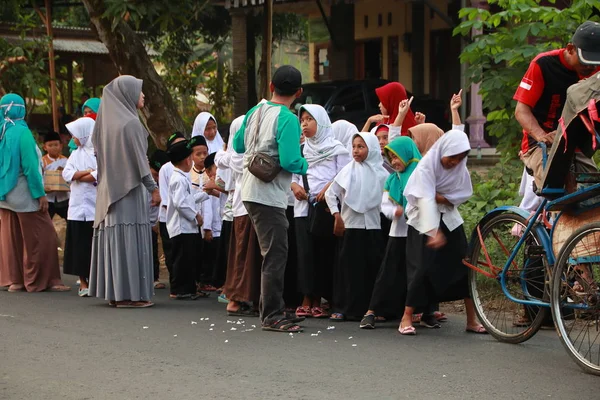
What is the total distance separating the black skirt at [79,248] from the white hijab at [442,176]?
413 cm

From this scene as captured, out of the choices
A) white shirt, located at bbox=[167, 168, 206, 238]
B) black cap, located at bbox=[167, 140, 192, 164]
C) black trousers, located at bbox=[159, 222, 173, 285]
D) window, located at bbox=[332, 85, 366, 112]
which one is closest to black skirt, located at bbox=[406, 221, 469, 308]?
white shirt, located at bbox=[167, 168, 206, 238]

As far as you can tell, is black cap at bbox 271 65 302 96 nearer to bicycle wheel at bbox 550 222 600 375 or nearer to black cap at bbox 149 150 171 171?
black cap at bbox 149 150 171 171

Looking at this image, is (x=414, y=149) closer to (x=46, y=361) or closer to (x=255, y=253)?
(x=255, y=253)

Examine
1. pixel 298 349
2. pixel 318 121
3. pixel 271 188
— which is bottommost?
pixel 298 349

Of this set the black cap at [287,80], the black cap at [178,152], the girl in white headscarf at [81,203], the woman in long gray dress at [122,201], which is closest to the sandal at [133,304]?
the woman in long gray dress at [122,201]

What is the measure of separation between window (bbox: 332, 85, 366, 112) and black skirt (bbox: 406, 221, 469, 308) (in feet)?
35.4

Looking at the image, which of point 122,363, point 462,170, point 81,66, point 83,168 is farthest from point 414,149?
point 81,66

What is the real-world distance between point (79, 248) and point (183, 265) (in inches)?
45.2

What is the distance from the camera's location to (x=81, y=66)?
1085 inches

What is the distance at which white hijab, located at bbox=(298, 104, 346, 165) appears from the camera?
348 inches

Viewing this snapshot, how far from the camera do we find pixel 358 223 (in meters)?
8.42

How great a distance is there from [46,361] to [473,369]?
2.78m

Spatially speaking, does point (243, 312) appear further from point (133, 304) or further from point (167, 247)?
point (167, 247)

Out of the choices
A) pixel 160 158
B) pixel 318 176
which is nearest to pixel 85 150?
pixel 160 158
